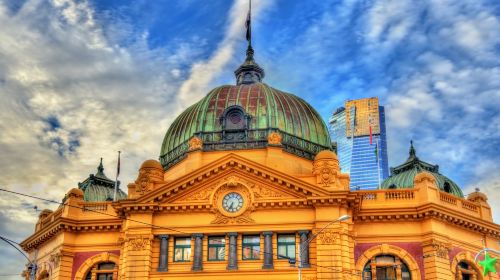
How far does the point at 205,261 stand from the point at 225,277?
6.48ft

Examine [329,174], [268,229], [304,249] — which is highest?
[329,174]

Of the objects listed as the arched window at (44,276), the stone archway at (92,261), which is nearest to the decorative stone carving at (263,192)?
the stone archway at (92,261)

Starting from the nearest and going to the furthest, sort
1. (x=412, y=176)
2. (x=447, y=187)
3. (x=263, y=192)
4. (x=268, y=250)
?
(x=268, y=250) → (x=263, y=192) → (x=447, y=187) → (x=412, y=176)

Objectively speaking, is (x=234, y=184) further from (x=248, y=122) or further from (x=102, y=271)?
(x=102, y=271)

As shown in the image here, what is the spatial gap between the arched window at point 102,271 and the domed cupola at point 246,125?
11463mm

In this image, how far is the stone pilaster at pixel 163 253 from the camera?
47.2 m

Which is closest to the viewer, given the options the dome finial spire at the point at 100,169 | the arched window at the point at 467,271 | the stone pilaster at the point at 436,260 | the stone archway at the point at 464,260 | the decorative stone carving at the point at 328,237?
the decorative stone carving at the point at 328,237

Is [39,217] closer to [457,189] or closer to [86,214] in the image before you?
[86,214]

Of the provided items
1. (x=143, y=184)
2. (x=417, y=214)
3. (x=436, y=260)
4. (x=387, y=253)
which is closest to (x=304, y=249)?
(x=387, y=253)

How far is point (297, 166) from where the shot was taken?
184 feet

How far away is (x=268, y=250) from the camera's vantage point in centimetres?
4669

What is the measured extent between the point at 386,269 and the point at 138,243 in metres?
18.6

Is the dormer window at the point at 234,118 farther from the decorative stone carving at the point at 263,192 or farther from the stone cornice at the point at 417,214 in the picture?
the stone cornice at the point at 417,214

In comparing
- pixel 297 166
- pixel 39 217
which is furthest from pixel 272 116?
pixel 39 217
